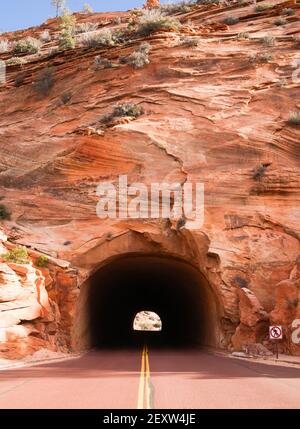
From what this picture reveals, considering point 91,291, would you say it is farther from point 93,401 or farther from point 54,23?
point 54,23

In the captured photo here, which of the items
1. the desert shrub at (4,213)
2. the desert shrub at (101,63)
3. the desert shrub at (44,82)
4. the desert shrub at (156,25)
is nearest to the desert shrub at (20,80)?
the desert shrub at (44,82)

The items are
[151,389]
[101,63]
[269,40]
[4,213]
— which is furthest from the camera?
[101,63]

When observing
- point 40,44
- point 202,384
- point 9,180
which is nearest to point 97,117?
point 9,180

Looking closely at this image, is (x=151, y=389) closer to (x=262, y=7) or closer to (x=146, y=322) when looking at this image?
(x=262, y=7)

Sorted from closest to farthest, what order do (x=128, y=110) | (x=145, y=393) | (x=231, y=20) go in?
(x=145, y=393)
(x=128, y=110)
(x=231, y=20)

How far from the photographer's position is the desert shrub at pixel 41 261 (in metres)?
24.0

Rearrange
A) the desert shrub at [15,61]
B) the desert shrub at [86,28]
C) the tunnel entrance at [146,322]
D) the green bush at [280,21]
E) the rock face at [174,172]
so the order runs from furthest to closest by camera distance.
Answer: the tunnel entrance at [146,322]
the desert shrub at [86,28]
the desert shrub at [15,61]
the green bush at [280,21]
the rock face at [174,172]

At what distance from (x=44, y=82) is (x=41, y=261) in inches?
563

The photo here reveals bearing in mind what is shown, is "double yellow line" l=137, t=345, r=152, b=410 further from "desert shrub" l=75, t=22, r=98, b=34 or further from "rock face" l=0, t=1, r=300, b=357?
"desert shrub" l=75, t=22, r=98, b=34

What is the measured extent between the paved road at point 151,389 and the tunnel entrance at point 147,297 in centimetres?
1159

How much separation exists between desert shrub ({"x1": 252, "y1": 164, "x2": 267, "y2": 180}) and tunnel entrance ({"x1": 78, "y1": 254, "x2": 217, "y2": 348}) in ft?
20.8

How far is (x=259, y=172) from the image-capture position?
2550 centimetres

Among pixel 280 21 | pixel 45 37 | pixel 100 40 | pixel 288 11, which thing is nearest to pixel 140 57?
pixel 100 40

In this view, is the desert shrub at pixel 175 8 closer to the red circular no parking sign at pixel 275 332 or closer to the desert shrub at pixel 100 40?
the desert shrub at pixel 100 40
